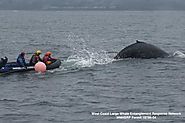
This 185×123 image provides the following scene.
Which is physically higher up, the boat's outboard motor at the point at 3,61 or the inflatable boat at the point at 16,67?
the boat's outboard motor at the point at 3,61

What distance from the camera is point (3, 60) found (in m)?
34.8

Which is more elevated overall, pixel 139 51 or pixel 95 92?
pixel 139 51

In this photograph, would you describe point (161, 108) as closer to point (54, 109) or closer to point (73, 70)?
point (54, 109)

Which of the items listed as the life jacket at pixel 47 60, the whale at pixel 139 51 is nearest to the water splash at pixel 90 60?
the whale at pixel 139 51

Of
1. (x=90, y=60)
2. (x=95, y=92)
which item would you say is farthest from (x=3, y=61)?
(x=90, y=60)

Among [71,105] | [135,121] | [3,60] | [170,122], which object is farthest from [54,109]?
[3,60]

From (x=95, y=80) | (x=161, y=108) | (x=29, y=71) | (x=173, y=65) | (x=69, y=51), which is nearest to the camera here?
(x=161, y=108)

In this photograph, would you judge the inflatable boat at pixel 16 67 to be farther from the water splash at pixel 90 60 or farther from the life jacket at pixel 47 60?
the water splash at pixel 90 60

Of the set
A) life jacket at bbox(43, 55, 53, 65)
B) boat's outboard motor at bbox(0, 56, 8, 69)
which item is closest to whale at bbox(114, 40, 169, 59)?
life jacket at bbox(43, 55, 53, 65)

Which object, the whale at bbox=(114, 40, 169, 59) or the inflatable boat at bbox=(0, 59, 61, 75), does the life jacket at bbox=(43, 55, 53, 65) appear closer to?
the inflatable boat at bbox=(0, 59, 61, 75)

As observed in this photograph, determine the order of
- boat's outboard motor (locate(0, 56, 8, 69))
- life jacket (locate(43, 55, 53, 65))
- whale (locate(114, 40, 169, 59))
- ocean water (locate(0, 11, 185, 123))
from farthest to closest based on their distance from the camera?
whale (locate(114, 40, 169, 59)), life jacket (locate(43, 55, 53, 65)), boat's outboard motor (locate(0, 56, 8, 69)), ocean water (locate(0, 11, 185, 123))

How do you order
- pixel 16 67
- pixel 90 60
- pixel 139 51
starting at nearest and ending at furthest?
pixel 16 67, pixel 139 51, pixel 90 60

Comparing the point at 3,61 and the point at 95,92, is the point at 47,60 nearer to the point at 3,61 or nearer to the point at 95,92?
the point at 3,61

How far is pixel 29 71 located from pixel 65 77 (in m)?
3.46
